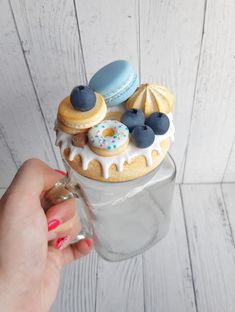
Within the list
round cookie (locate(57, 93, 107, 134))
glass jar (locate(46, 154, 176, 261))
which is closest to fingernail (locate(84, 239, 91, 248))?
glass jar (locate(46, 154, 176, 261))

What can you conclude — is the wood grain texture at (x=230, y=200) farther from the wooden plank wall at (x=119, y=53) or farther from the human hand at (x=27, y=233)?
the human hand at (x=27, y=233)

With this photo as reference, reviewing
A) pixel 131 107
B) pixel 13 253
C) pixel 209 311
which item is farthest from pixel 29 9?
pixel 209 311

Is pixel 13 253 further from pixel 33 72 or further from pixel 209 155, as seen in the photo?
pixel 209 155

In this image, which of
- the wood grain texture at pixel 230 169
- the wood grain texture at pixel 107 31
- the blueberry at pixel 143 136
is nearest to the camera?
the blueberry at pixel 143 136

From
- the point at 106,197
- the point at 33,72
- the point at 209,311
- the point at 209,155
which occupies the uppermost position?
the point at 33,72

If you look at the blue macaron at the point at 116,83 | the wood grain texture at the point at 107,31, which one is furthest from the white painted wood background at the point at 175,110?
the blue macaron at the point at 116,83

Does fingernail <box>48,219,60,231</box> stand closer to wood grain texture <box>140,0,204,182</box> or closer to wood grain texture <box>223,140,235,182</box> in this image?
wood grain texture <box>140,0,204,182</box>

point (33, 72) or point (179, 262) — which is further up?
point (33, 72)
